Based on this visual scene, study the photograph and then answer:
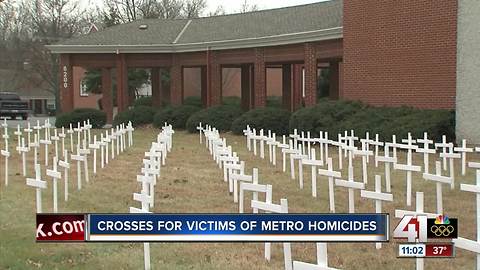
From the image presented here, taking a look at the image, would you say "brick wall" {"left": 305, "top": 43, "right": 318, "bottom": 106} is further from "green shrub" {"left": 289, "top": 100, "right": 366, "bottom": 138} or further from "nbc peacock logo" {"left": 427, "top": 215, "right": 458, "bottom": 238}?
"nbc peacock logo" {"left": 427, "top": 215, "right": 458, "bottom": 238}

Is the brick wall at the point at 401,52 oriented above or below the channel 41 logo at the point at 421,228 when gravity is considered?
above

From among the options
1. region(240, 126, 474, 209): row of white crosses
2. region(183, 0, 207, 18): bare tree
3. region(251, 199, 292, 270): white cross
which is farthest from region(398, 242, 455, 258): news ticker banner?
region(183, 0, 207, 18): bare tree

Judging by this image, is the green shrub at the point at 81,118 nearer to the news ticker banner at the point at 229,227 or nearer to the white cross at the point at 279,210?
the white cross at the point at 279,210

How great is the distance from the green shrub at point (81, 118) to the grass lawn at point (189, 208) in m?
15.1

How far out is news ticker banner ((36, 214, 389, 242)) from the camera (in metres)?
5.05

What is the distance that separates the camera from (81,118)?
114 ft

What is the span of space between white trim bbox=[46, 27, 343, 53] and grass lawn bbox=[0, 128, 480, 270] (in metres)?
9.27

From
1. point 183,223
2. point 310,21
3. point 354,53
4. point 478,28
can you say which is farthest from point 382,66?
point 183,223

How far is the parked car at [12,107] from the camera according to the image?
51250 millimetres

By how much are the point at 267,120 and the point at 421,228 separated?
75.6 ft

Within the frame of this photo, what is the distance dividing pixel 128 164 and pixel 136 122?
17.3 metres

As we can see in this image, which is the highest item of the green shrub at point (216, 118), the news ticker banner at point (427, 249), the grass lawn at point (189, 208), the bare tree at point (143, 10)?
the bare tree at point (143, 10)

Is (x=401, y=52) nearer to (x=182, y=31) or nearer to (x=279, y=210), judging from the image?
(x=279, y=210)

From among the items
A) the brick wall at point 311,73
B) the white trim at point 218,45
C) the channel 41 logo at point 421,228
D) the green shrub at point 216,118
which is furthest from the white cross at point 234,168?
the green shrub at point 216,118
